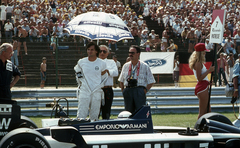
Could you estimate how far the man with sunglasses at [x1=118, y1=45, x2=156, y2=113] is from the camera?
21.8ft

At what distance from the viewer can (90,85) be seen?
6219 mm

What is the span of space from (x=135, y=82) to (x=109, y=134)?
214cm

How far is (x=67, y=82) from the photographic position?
49.0 feet

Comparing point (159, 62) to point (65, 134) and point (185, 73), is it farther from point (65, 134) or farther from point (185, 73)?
point (65, 134)

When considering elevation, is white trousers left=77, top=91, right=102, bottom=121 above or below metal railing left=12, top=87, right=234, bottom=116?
above

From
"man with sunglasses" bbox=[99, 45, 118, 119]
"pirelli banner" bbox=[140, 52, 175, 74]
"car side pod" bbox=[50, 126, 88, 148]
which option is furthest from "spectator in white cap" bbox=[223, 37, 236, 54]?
"car side pod" bbox=[50, 126, 88, 148]

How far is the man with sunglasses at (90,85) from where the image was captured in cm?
615

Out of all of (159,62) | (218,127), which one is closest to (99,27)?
(218,127)

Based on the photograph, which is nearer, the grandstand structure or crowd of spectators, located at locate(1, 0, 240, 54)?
the grandstand structure

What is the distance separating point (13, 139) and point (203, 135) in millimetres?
2317

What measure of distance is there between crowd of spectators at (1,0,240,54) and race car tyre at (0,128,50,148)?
11294mm

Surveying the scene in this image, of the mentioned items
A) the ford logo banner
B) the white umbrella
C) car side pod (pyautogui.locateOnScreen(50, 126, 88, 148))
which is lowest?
the ford logo banner

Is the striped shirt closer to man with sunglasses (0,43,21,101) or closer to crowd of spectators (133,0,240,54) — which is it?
man with sunglasses (0,43,21,101)

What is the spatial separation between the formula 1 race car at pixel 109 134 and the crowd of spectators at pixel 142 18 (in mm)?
10423
